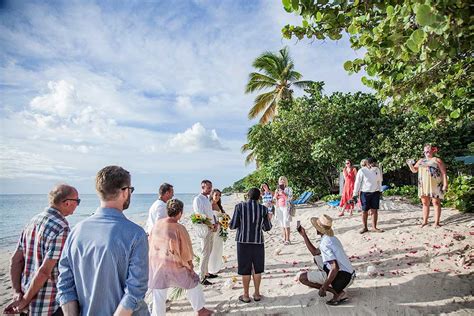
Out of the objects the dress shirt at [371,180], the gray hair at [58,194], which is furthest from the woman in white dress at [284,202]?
the gray hair at [58,194]

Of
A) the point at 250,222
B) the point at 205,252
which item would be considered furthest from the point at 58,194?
the point at 205,252

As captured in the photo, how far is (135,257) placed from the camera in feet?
6.51

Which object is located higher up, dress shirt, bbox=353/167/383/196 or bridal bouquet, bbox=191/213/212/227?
dress shirt, bbox=353/167/383/196

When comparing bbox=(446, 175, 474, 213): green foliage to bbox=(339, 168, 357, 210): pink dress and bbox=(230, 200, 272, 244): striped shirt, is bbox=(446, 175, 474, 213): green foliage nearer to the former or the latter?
bbox=(339, 168, 357, 210): pink dress

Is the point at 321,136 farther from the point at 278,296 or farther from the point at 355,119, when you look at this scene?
the point at 278,296

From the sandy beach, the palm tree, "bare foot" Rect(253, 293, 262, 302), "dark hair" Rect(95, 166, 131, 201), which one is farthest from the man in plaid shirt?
the palm tree

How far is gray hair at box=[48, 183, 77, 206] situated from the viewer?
271 centimetres

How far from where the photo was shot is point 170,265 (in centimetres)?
390

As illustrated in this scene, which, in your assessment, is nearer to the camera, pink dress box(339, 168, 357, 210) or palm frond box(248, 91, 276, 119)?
pink dress box(339, 168, 357, 210)

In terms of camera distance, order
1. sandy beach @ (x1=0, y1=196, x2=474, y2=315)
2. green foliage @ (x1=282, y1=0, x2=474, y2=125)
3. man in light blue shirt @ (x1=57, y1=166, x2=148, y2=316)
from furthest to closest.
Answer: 1. sandy beach @ (x1=0, y1=196, x2=474, y2=315)
2. green foliage @ (x1=282, y1=0, x2=474, y2=125)
3. man in light blue shirt @ (x1=57, y1=166, x2=148, y2=316)

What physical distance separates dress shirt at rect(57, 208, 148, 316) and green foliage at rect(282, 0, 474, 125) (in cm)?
260

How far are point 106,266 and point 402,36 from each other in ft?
11.0

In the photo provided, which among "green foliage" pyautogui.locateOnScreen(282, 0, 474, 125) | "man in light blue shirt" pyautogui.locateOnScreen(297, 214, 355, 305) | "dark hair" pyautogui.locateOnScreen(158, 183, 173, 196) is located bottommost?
"man in light blue shirt" pyautogui.locateOnScreen(297, 214, 355, 305)

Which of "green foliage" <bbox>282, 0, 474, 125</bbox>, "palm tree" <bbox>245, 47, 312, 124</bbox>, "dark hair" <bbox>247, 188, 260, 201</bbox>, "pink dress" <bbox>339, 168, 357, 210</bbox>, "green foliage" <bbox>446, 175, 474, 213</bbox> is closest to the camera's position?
"green foliage" <bbox>282, 0, 474, 125</bbox>
